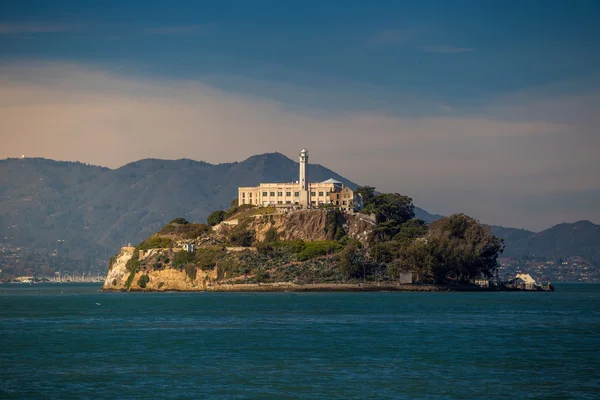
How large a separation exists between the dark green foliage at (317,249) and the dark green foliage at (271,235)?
28.3 ft

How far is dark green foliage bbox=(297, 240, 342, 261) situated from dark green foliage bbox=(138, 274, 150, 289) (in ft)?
106

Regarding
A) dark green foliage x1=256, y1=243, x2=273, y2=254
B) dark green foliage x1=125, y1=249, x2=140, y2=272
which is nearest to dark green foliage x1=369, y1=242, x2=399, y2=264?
dark green foliage x1=256, y1=243, x2=273, y2=254

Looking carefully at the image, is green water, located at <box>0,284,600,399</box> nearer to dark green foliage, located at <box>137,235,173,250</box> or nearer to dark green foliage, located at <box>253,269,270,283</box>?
dark green foliage, located at <box>253,269,270,283</box>

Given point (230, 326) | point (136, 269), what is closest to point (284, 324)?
point (230, 326)

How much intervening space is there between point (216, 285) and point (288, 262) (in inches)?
580

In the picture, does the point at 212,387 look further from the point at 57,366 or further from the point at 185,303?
the point at 185,303

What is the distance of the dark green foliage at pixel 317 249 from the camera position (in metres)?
168

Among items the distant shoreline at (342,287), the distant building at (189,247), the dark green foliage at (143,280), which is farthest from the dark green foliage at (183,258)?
the dark green foliage at (143,280)

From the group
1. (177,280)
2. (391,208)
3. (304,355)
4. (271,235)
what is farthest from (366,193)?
(304,355)

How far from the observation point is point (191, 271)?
175500mm

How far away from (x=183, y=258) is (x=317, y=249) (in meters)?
26.0

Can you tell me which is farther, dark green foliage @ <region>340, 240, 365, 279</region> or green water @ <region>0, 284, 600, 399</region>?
dark green foliage @ <region>340, 240, 365, 279</region>

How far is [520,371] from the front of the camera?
5225 centimetres

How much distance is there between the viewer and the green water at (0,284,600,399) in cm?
4619
